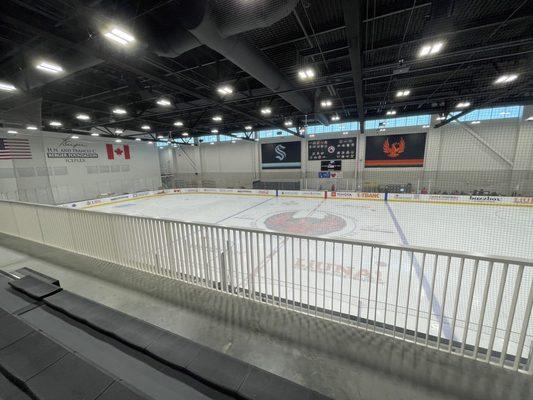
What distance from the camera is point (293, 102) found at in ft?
29.9

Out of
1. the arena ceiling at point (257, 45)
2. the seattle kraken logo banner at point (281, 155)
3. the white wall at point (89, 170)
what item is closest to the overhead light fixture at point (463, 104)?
the arena ceiling at point (257, 45)

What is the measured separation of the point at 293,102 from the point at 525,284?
8550 millimetres

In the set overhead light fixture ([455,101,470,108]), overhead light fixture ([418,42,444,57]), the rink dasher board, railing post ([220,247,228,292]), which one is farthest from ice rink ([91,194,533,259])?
overhead light fixture ([455,101,470,108])

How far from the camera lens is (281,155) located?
811 inches

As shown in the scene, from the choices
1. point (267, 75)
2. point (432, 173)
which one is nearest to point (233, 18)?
point (267, 75)

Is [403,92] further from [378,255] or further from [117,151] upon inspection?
[117,151]

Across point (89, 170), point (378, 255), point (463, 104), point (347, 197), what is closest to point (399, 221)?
point (347, 197)

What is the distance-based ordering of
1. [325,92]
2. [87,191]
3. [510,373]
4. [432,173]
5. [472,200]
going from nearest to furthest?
[510,373] < [325,92] < [472,200] < [432,173] < [87,191]

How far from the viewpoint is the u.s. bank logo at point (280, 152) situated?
20.4 metres

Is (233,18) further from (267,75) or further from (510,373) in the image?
(510,373)

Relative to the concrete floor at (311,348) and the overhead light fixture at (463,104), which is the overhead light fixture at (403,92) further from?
the concrete floor at (311,348)

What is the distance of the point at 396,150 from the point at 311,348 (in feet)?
59.1

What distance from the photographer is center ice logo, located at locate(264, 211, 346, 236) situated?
838 centimetres

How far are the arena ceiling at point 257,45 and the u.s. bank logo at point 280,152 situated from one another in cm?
1061
